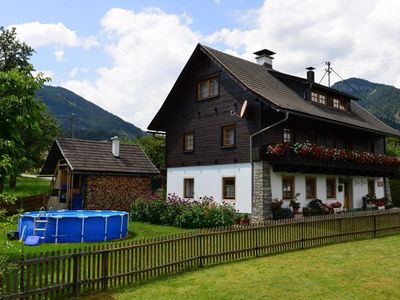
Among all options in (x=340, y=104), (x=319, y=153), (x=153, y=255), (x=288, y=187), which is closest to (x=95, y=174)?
(x=288, y=187)

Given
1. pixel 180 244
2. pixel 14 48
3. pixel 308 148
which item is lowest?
pixel 180 244

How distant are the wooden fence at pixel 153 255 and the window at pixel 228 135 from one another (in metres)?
8.85

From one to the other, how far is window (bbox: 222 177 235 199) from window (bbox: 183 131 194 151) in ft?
13.4

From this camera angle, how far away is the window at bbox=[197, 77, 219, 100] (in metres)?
25.6

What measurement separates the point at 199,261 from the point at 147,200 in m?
13.6

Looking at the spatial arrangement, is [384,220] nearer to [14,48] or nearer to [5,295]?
[5,295]

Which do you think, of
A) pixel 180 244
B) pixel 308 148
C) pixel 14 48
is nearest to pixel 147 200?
pixel 308 148

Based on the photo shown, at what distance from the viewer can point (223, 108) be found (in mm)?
24703

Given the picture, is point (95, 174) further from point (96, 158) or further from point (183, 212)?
point (183, 212)

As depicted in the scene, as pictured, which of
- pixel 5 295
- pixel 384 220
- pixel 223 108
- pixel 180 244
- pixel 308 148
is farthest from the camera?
pixel 223 108

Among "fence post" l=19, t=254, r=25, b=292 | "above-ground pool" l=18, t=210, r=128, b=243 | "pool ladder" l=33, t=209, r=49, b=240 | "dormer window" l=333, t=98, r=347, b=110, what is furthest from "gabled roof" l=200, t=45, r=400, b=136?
"fence post" l=19, t=254, r=25, b=292

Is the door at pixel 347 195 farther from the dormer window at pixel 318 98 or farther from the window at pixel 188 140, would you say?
the window at pixel 188 140

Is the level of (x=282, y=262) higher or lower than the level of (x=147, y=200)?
lower

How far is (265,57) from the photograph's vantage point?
30.0 meters
